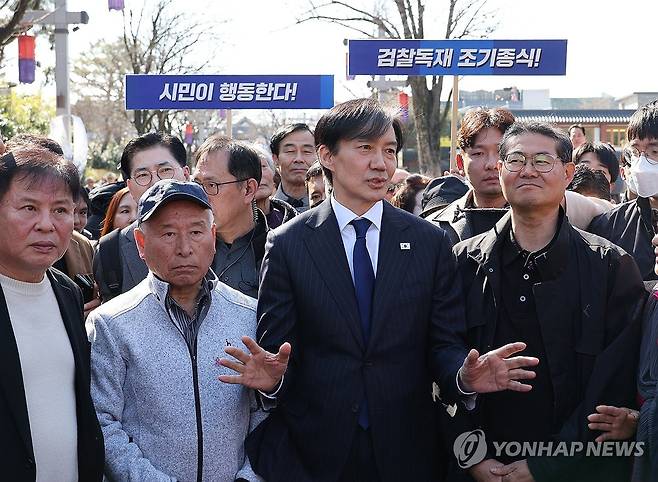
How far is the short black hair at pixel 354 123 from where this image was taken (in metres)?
3.51

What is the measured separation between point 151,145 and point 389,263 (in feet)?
7.06

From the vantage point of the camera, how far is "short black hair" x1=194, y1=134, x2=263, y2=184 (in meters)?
4.63

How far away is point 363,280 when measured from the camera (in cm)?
343

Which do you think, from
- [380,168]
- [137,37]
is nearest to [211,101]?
[380,168]

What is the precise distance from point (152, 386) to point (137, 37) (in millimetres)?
30034

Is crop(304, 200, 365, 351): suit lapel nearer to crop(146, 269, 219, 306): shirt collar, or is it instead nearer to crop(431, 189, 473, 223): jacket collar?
crop(146, 269, 219, 306): shirt collar

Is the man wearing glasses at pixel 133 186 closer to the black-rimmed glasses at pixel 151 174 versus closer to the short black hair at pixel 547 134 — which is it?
the black-rimmed glasses at pixel 151 174

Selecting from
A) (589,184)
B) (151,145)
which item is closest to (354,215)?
(151,145)

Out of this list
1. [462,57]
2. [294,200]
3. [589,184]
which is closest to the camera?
[589,184]

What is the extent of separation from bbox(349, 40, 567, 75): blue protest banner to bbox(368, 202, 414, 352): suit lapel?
229 inches

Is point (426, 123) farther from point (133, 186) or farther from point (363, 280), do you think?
point (363, 280)

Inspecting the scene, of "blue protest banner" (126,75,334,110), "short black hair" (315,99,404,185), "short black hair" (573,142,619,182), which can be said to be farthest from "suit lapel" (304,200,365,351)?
"blue protest banner" (126,75,334,110)

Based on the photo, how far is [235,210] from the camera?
4.57 metres
